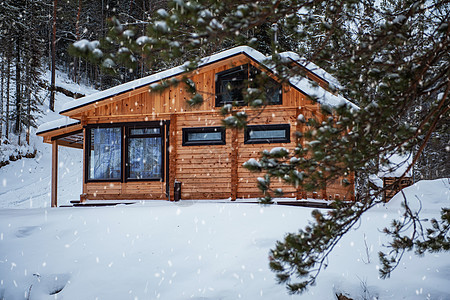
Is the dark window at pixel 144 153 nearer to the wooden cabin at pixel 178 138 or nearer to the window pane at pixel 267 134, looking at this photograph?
the wooden cabin at pixel 178 138

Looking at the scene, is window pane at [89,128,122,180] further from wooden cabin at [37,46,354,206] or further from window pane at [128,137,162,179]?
window pane at [128,137,162,179]

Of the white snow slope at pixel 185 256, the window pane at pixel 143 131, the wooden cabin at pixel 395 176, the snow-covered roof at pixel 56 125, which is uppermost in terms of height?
the snow-covered roof at pixel 56 125

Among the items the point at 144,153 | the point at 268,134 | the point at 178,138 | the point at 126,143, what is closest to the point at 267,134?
the point at 268,134

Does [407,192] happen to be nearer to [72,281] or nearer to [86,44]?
[72,281]

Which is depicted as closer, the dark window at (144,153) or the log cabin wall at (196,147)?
the log cabin wall at (196,147)

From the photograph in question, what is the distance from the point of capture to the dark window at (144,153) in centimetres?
1315

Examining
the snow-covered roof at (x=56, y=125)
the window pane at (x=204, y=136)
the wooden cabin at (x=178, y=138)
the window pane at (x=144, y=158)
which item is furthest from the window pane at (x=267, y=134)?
the snow-covered roof at (x=56, y=125)

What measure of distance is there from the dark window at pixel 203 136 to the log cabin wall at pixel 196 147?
0.13m

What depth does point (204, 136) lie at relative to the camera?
12844mm

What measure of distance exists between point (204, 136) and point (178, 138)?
886 millimetres

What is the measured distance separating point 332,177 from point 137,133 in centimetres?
1047

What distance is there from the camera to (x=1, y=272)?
7.36 metres

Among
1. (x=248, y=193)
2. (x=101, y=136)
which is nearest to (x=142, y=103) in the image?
(x=101, y=136)

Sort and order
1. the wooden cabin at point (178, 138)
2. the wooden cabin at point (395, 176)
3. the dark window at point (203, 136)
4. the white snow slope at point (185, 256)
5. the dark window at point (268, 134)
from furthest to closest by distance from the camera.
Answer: the dark window at point (203, 136) → the wooden cabin at point (178, 138) → the dark window at point (268, 134) → the white snow slope at point (185, 256) → the wooden cabin at point (395, 176)
